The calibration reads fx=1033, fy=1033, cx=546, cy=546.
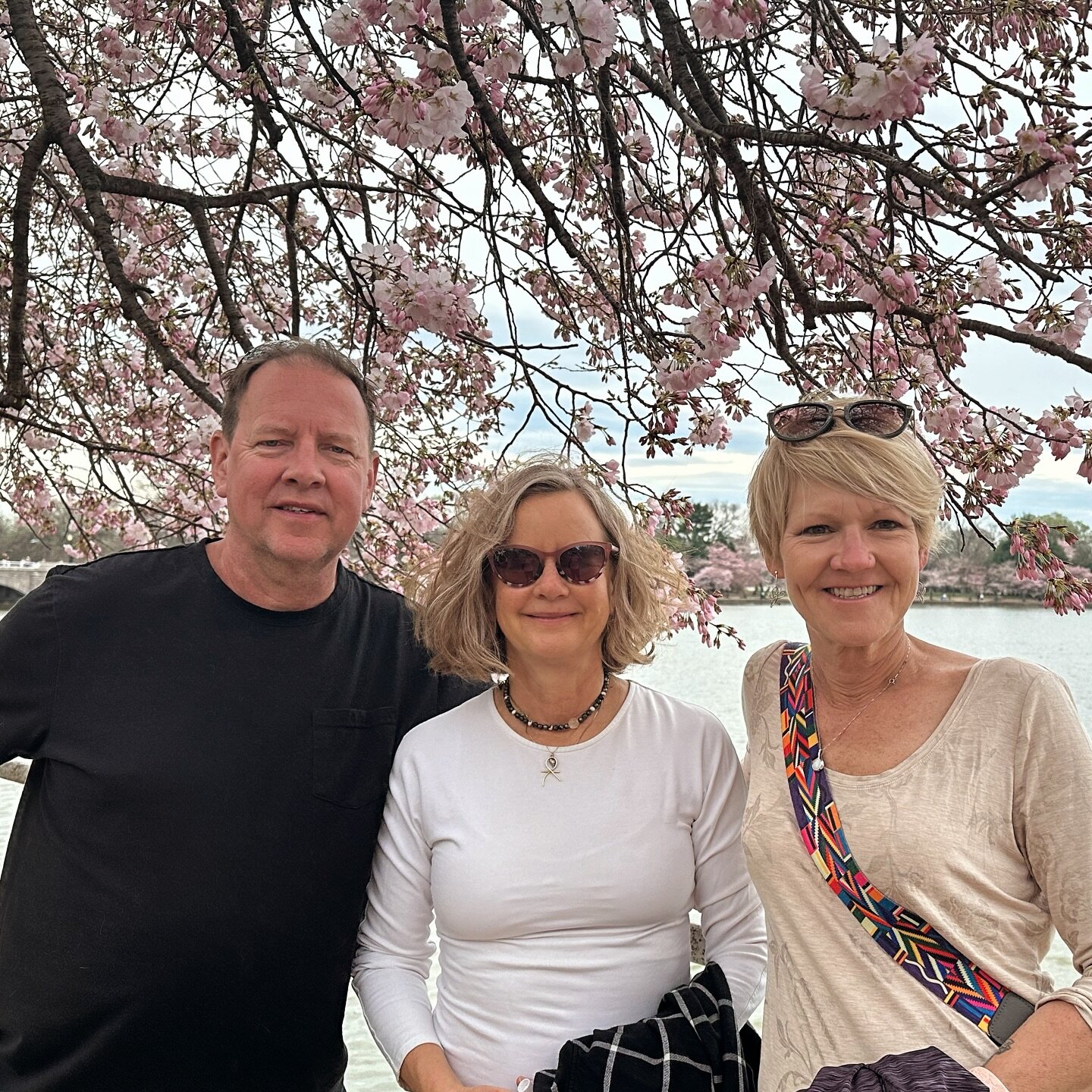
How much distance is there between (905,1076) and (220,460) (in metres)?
1.72

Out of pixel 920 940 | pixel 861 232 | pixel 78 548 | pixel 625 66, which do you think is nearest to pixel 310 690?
pixel 920 940

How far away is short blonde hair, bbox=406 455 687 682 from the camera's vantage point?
6.49ft

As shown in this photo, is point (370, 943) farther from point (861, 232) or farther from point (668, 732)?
point (861, 232)

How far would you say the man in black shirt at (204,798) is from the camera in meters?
1.91

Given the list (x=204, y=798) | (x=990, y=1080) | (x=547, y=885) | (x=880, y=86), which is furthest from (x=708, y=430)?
(x=990, y=1080)

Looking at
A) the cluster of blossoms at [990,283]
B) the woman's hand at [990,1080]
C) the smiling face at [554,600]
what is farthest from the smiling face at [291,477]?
the cluster of blossoms at [990,283]

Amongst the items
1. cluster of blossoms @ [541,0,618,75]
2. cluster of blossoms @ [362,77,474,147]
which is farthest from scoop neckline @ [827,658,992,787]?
cluster of blossoms @ [362,77,474,147]

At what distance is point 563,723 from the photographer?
1917 millimetres

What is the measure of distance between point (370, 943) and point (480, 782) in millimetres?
399

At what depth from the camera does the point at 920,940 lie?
1434 millimetres

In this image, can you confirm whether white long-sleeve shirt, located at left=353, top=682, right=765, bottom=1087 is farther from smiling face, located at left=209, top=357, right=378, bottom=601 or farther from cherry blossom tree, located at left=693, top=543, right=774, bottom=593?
cherry blossom tree, located at left=693, top=543, right=774, bottom=593

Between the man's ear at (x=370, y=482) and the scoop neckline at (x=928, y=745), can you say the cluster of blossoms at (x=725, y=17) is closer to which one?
the man's ear at (x=370, y=482)

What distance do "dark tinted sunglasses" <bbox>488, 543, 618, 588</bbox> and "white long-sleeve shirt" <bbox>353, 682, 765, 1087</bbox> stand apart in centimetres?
27

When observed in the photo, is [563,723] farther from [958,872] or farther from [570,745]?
[958,872]
